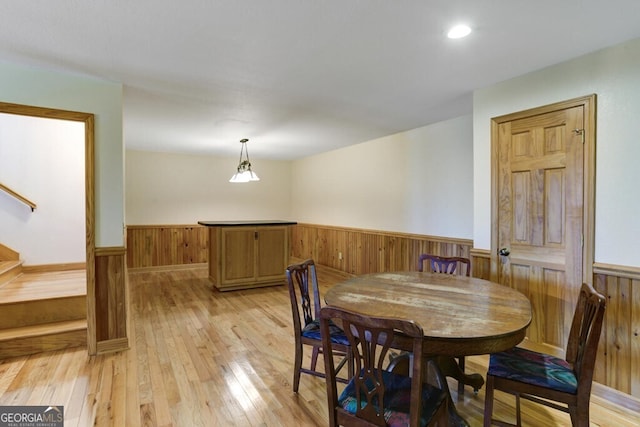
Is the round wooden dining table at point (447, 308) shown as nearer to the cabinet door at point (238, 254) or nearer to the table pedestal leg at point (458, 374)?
the table pedestal leg at point (458, 374)

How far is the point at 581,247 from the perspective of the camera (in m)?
2.30

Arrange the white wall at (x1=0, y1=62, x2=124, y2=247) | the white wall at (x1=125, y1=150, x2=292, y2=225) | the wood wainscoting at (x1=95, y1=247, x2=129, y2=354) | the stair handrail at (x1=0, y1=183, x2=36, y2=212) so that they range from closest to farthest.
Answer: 1. the white wall at (x1=0, y1=62, x2=124, y2=247)
2. the wood wainscoting at (x1=95, y1=247, x2=129, y2=354)
3. the stair handrail at (x1=0, y1=183, x2=36, y2=212)
4. the white wall at (x1=125, y1=150, x2=292, y2=225)

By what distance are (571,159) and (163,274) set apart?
615 centimetres

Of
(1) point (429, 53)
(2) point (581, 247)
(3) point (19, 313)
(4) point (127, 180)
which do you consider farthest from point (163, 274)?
(2) point (581, 247)

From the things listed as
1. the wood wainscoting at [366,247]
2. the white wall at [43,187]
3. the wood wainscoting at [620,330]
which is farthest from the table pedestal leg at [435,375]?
the white wall at [43,187]

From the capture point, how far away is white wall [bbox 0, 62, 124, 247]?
254cm

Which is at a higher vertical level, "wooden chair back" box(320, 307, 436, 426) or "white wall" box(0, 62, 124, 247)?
"white wall" box(0, 62, 124, 247)

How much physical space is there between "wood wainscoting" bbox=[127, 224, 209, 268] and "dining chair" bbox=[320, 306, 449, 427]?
573 cm

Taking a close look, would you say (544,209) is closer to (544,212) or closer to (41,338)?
(544,212)

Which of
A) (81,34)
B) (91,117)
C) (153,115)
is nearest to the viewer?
(81,34)

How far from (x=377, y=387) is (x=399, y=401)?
0.59 ft

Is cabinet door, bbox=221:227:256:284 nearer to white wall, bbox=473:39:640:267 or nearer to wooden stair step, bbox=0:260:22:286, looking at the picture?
wooden stair step, bbox=0:260:22:286

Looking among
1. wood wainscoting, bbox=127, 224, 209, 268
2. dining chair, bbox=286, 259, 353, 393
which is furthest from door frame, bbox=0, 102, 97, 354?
wood wainscoting, bbox=127, 224, 209, 268

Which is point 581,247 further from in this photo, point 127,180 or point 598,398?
point 127,180
